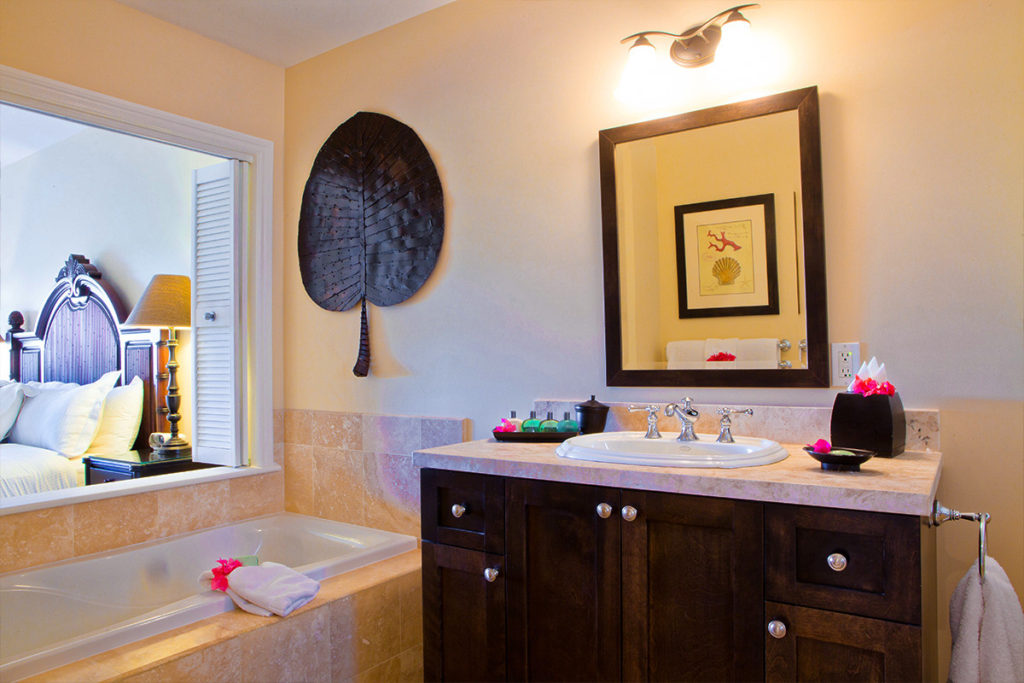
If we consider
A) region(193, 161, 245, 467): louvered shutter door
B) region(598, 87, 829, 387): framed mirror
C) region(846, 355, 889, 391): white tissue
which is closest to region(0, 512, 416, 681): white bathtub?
region(193, 161, 245, 467): louvered shutter door

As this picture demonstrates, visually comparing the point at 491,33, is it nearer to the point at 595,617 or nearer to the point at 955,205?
the point at 955,205

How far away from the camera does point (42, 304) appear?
14.5 ft

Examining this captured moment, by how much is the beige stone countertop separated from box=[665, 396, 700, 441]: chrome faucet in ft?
0.86

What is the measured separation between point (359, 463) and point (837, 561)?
80.4 inches

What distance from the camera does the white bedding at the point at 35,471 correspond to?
308 centimetres

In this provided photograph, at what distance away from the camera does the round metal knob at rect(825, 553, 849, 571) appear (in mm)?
1260

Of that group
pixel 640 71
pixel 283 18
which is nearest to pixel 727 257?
pixel 640 71

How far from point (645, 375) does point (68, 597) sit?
208cm

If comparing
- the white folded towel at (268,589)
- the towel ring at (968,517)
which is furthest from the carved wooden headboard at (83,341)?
the towel ring at (968,517)

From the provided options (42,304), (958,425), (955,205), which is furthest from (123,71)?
(958,425)

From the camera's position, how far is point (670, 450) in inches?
72.9

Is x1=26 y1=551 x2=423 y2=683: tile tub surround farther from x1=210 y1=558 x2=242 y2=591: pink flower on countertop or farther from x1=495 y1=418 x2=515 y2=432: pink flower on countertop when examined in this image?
x1=495 y1=418 x2=515 y2=432: pink flower on countertop

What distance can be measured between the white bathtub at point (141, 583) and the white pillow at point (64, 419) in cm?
123

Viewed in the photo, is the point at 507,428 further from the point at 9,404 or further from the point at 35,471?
the point at 9,404
